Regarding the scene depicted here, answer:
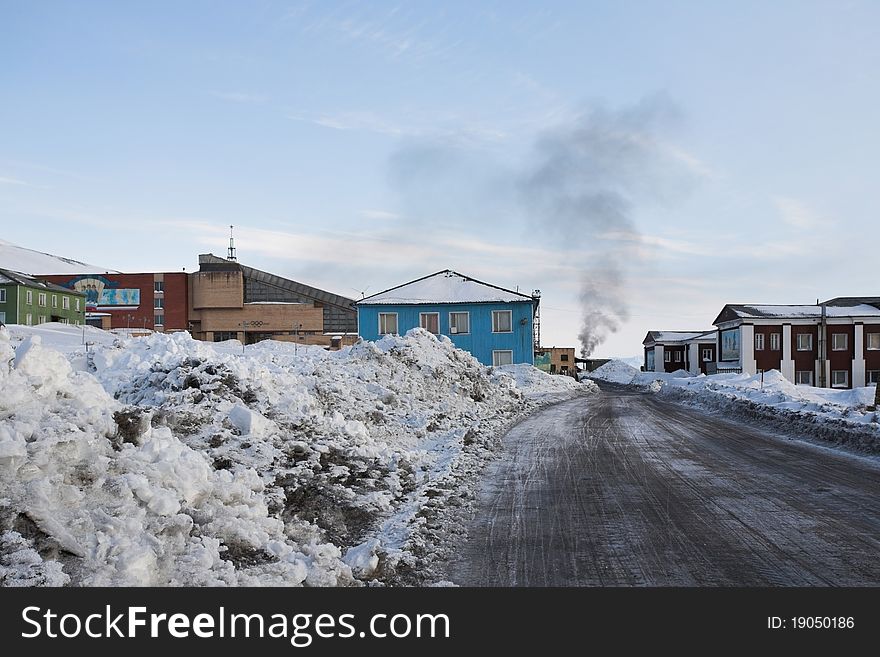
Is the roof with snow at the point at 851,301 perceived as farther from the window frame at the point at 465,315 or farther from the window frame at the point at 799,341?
the window frame at the point at 465,315

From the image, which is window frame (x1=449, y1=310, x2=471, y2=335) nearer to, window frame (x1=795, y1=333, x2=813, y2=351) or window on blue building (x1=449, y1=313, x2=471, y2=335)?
window on blue building (x1=449, y1=313, x2=471, y2=335)

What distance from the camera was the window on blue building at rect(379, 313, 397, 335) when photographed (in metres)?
43.7

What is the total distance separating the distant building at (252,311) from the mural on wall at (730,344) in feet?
124

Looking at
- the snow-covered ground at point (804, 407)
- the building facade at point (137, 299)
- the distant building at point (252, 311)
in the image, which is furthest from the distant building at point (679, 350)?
the building facade at point (137, 299)

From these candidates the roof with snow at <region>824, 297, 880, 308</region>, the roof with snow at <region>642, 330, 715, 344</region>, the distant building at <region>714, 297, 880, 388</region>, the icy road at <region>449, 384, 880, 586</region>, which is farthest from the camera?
the roof with snow at <region>642, 330, 715, 344</region>

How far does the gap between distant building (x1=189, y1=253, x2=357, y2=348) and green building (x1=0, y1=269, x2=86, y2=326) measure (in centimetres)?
1282

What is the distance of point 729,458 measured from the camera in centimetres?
1308

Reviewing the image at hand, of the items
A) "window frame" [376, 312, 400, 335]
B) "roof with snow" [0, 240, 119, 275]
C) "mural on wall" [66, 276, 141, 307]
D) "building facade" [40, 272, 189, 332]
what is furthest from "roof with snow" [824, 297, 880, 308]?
"roof with snow" [0, 240, 119, 275]

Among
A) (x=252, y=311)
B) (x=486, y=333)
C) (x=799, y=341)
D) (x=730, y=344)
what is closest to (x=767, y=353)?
(x=799, y=341)

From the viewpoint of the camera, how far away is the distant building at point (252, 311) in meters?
72.4

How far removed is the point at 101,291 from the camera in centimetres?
7588
